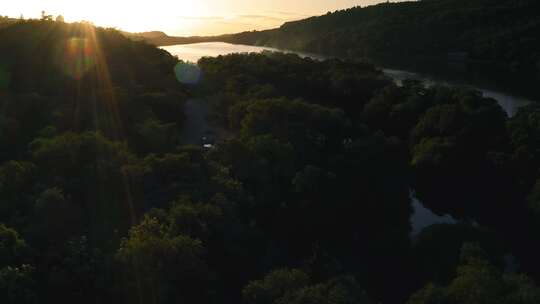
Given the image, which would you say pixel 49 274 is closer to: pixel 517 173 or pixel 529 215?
pixel 529 215

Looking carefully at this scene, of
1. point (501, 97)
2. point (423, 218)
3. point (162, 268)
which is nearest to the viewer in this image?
point (162, 268)

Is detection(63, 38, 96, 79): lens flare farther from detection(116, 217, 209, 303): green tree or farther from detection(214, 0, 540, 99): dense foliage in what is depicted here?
detection(214, 0, 540, 99): dense foliage

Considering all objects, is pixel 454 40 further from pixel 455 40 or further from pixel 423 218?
pixel 423 218

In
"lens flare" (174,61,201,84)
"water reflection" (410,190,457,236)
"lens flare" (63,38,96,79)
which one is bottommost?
"water reflection" (410,190,457,236)

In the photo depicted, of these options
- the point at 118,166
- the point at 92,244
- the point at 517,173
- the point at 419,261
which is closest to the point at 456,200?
the point at 517,173

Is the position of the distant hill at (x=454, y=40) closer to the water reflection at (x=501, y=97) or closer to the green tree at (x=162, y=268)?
the water reflection at (x=501, y=97)

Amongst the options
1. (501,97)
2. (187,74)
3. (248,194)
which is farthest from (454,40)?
(248,194)

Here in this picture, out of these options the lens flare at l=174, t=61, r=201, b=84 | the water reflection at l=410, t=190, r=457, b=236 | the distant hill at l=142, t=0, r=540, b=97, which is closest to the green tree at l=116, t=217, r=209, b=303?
the water reflection at l=410, t=190, r=457, b=236
